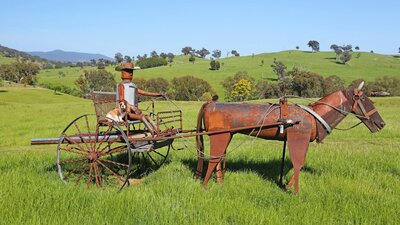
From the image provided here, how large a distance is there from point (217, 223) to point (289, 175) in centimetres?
423

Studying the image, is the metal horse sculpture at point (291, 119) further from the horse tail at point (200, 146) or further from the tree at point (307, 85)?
the tree at point (307, 85)

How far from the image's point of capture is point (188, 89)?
8500 centimetres

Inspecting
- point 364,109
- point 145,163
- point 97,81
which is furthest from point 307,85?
point 364,109

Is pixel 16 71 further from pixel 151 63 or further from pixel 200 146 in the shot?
pixel 200 146

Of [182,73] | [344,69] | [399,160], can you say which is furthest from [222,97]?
[399,160]

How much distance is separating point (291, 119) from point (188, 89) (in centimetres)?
7756

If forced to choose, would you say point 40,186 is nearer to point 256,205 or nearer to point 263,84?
point 256,205

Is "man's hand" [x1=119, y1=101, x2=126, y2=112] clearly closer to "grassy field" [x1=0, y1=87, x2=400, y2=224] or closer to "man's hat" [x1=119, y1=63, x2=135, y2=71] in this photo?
"man's hat" [x1=119, y1=63, x2=135, y2=71]

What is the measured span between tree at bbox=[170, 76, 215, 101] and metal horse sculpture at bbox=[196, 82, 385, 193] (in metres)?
76.1

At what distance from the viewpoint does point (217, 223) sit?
5.42 meters

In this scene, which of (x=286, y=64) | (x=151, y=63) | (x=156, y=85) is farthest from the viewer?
(x=151, y=63)

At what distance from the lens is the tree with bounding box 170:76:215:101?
84875 millimetres

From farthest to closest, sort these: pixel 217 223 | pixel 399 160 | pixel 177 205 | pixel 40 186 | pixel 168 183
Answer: pixel 399 160
pixel 168 183
pixel 40 186
pixel 177 205
pixel 217 223

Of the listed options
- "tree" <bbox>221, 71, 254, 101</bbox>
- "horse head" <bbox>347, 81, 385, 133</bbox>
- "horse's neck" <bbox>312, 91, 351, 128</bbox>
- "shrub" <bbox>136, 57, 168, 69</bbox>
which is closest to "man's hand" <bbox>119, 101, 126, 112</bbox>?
"horse's neck" <bbox>312, 91, 351, 128</bbox>
